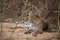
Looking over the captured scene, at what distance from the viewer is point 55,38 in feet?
17.4

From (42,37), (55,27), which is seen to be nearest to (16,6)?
(55,27)

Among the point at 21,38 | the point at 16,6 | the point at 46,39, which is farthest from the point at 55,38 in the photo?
the point at 16,6

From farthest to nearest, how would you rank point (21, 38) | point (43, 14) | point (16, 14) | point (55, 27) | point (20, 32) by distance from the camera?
point (16, 14)
point (43, 14)
point (55, 27)
point (20, 32)
point (21, 38)

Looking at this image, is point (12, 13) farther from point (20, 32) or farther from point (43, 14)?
point (20, 32)

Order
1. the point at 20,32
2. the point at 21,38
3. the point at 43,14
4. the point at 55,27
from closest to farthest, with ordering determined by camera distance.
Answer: the point at 21,38 < the point at 20,32 < the point at 55,27 < the point at 43,14

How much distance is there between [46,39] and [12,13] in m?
3.34

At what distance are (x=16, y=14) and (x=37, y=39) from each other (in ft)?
10.3

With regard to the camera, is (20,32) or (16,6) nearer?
(20,32)

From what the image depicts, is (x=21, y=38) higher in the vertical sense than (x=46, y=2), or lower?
lower

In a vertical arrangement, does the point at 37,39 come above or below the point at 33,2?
below

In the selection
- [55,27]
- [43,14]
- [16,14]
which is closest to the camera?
[55,27]

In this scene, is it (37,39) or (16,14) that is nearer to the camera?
(37,39)

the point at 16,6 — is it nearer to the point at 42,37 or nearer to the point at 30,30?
the point at 30,30

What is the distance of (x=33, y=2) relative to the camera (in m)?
8.20
